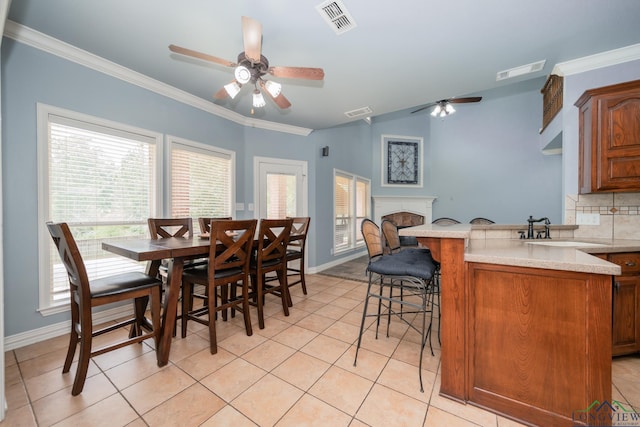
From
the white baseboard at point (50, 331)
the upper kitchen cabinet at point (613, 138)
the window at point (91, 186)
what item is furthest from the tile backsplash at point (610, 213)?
the white baseboard at point (50, 331)

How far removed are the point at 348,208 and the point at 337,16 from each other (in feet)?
12.9

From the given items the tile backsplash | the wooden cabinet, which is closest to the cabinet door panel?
the wooden cabinet

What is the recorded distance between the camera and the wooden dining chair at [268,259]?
2.37 m

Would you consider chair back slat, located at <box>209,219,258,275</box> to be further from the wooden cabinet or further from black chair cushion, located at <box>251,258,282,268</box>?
the wooden cabinet

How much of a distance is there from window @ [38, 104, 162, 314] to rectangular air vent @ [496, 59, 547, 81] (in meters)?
3.96

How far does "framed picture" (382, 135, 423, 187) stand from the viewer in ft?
20.5

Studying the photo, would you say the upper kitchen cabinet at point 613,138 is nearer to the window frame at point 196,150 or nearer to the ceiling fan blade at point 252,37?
the ceiling fan blade at point 252,37

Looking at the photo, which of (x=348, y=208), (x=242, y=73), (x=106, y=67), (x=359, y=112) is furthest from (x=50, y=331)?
(x=348, y=208)

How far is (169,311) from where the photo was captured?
72.5 inches

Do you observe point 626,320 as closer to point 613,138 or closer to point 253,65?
point 613,138

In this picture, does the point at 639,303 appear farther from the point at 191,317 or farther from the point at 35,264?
the point at 35,264

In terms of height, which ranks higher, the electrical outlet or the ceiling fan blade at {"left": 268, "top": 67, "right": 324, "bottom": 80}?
the ceiling fan blade at {"left": 268, "top": 67, "right": 324, "bottom": 80}

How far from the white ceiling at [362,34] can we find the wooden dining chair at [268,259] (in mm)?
1650

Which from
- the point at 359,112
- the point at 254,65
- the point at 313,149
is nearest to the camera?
the point at 254,65
